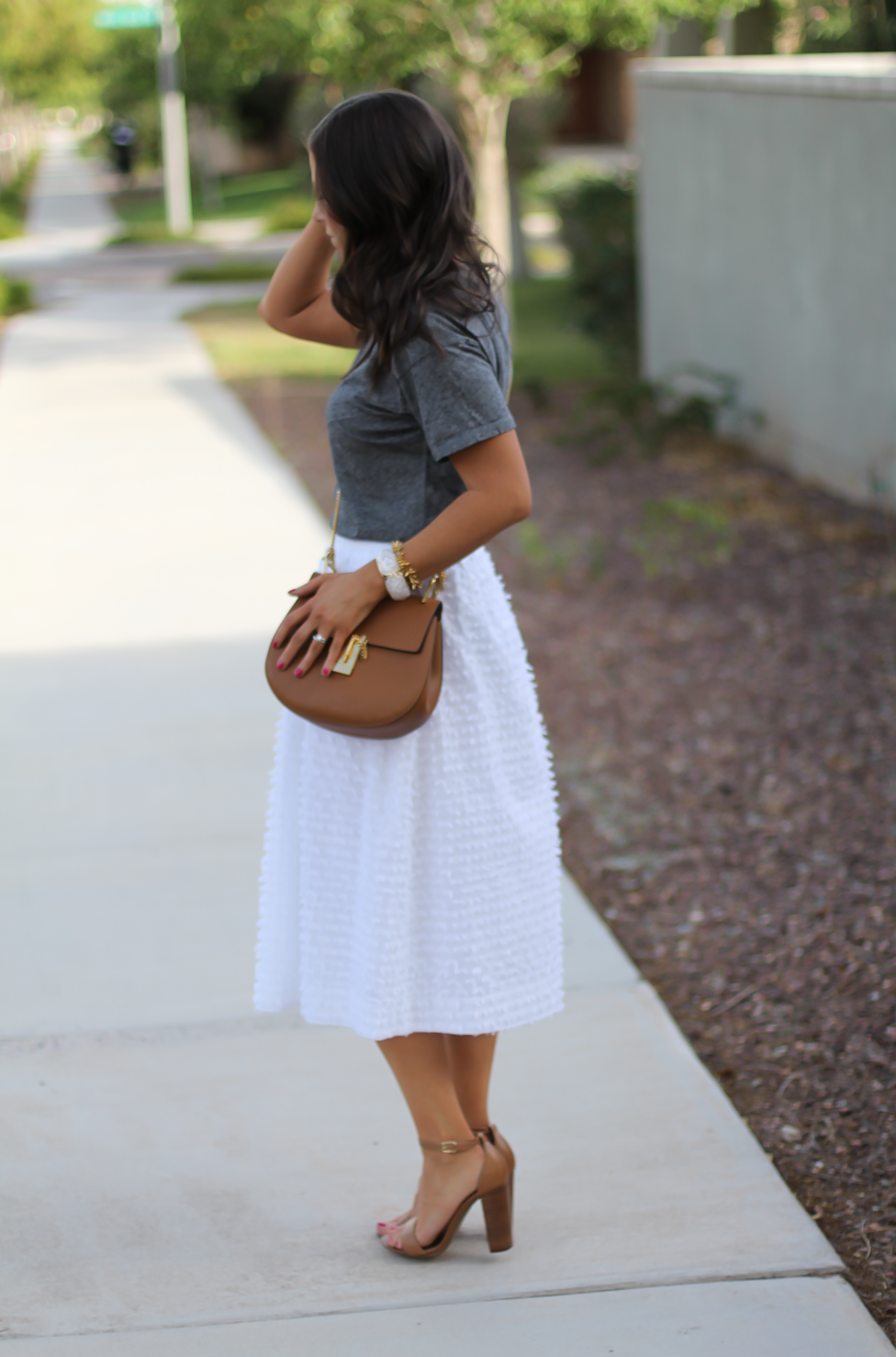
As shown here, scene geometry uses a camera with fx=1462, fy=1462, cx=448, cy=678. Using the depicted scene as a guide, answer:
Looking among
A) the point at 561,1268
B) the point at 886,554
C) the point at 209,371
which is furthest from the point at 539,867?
the point at 209,371

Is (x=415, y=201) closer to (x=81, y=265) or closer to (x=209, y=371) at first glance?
(x=209, y=371)

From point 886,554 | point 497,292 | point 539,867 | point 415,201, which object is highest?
point 415,201

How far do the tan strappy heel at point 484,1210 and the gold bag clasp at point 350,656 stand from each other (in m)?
0.85

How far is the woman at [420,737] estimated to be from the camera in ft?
6.82

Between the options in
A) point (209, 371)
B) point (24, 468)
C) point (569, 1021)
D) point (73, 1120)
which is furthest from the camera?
point (209, 371)

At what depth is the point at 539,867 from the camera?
2389mm

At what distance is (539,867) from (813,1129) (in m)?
1.03

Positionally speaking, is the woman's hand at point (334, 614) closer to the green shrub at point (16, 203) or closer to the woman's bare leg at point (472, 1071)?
the woman's bare leg at point (472, 1071)

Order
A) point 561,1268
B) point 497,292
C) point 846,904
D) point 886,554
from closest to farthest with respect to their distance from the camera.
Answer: point 497,292 → point 561,1268 → point 846,904 → point 886,554

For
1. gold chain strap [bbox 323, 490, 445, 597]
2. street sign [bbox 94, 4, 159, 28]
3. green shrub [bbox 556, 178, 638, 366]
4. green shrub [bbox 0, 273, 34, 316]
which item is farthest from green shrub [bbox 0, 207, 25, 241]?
gold chain strap [bbox 323, 490, 445, 597]

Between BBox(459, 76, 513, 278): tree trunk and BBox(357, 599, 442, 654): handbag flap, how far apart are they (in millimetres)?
10438

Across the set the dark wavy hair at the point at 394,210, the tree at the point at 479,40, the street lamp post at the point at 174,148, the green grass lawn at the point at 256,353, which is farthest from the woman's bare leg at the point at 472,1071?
the street lamp post at the point at 174,148

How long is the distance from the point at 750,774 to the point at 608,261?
8.15m

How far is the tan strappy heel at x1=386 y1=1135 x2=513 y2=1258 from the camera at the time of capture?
96.8 inches
